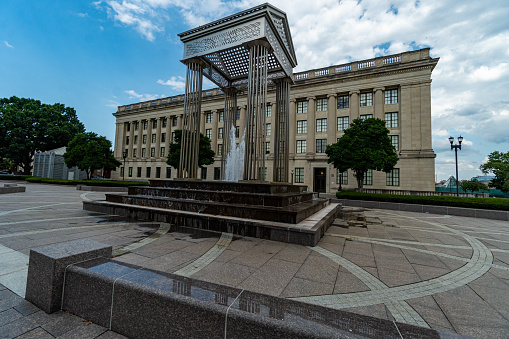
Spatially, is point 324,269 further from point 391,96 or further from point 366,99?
point 391,96

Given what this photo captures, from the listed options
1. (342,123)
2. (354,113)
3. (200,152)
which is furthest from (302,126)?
(200,152)

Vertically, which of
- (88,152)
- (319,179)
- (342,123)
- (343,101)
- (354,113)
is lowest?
(319,179)

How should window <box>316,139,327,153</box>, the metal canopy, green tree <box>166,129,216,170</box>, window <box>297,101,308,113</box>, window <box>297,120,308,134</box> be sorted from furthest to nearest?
green tree <box>166,129,216,170</box> < window <box>297,101,308,113</box> < window <box>297,120,308,134</box> < window <box>316,139,327,153</box> < the metal canopy

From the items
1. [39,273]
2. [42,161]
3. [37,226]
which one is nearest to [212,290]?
[39,273]

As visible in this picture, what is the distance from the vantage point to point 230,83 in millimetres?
14773

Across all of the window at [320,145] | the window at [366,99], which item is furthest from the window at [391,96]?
the window at [320,145]

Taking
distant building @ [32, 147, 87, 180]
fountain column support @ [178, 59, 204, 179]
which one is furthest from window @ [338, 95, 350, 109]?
distant building @ [32, 147, 87, 180]

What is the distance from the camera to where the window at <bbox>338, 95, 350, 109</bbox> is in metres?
30.4

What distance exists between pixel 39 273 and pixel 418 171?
3203 cm

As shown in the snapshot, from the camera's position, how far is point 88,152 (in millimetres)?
30906

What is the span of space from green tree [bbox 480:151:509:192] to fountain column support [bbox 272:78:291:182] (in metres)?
51.4

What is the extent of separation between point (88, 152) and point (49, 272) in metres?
36.0

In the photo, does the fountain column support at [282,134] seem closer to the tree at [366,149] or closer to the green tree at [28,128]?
the tree at [366,149]

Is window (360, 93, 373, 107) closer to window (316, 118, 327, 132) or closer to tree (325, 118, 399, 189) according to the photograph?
window (316, 118, 327, 132)
